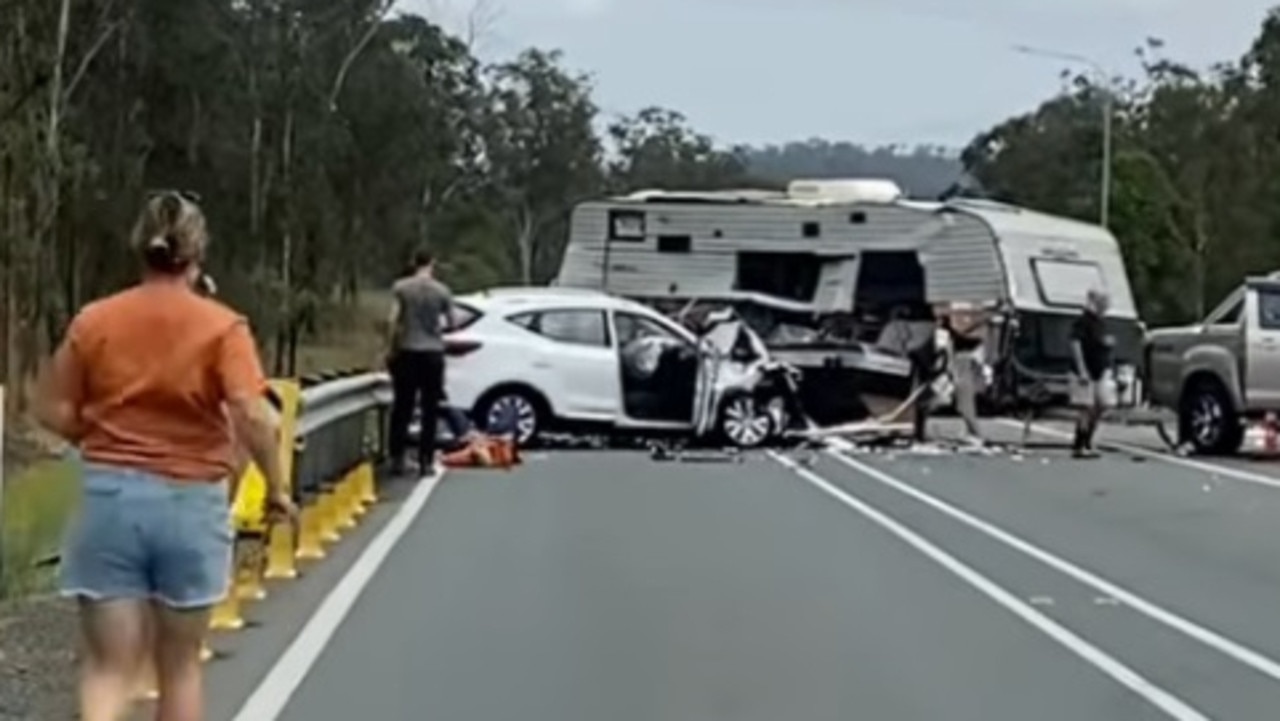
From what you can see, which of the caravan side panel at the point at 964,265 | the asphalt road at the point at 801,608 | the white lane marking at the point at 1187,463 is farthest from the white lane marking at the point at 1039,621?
the caravan side panel at the point at 964,265

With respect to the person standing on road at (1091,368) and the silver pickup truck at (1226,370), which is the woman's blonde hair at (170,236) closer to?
the person standing on road at (1091,368)

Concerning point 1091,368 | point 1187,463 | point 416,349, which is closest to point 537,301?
point 1091,368

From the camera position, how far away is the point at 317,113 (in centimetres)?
7069

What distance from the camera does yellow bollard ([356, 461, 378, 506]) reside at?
20938 millimetres

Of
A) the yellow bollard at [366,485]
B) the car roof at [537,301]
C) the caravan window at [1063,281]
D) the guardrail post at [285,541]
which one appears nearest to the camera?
the guardrail post at [285,541]

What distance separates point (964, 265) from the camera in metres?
36.2

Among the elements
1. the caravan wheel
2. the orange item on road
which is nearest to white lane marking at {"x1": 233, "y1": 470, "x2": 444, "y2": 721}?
the orange item on road

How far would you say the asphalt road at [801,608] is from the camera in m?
11.5

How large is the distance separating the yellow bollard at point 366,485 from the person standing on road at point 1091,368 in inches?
409

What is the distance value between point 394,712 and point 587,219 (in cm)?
2648

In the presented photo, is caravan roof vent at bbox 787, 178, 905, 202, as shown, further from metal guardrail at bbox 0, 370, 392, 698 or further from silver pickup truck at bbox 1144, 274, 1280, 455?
metal guardrail at bbox 0, 370, 392, 698

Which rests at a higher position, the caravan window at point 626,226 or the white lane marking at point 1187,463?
the caravan window at point 626,226

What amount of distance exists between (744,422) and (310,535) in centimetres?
1310

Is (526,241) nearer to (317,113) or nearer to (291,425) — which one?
(317,113)
